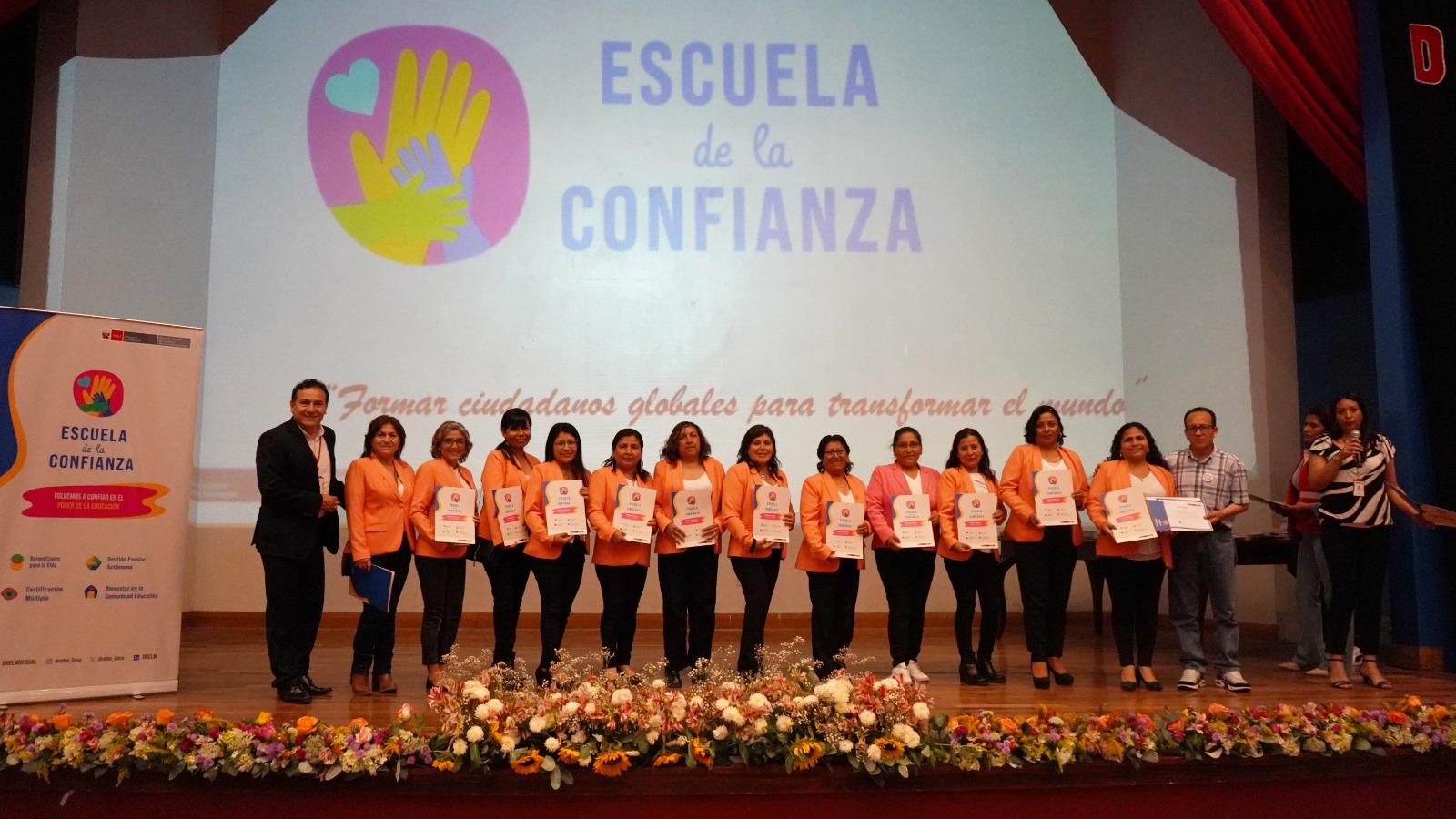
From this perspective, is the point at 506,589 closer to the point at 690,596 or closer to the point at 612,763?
the point at 690,596

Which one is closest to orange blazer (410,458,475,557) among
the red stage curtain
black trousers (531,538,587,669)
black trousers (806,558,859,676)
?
black trousers (531,538,587,669)

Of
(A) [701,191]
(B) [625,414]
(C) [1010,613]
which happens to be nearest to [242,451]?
(B) [625,414]

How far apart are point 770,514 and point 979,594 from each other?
1125 millimetres

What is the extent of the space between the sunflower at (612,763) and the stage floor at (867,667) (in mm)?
1179

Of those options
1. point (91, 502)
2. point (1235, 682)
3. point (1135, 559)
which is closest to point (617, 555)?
point (91, 502)

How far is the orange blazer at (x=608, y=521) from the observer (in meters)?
4.90

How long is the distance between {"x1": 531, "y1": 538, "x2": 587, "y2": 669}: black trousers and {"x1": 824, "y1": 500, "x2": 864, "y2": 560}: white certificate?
1153mm

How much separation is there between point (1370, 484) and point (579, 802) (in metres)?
3.91

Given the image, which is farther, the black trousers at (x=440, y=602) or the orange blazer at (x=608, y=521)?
the orange blazer at (x=608, y=521)

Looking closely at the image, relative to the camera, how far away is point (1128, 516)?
15.7 feet

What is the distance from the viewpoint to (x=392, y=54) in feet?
24.4

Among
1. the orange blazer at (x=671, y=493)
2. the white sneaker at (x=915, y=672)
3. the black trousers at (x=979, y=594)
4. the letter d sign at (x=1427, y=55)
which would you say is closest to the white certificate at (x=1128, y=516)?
the black trousers at (x=979, y=594)

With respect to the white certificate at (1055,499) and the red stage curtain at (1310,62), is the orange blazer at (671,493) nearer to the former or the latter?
the white certificate at (1055,499)

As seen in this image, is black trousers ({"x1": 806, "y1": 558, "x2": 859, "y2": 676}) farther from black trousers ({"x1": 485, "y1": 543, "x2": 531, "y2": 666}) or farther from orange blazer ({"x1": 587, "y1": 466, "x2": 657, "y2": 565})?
black trousers ({"x1": 485, "y1": 543, "x2": 531, "y2": 666})
